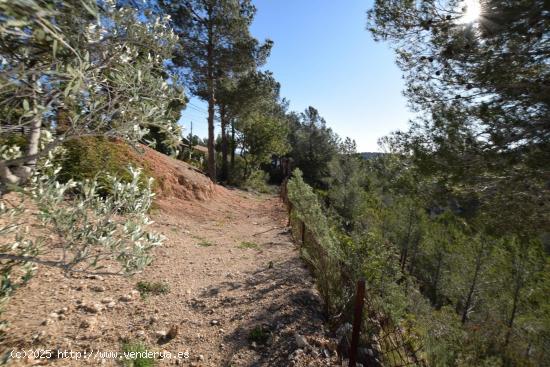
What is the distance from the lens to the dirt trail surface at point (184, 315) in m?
2.94

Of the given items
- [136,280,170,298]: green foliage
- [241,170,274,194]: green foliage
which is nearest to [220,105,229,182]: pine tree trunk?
[241,170,274,194]: green foliage

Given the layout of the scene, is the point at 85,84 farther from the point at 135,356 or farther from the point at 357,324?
the point at 357,324

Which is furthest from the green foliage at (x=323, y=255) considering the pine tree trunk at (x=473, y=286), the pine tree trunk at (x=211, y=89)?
the pine tree trunk at (x=473, y=286)

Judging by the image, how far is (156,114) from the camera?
234 centimetres

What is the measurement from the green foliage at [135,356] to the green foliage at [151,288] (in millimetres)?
1209

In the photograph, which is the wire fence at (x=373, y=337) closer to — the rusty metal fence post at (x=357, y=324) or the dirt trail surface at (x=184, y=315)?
the rusty metal fence post at (x=357, y=324)

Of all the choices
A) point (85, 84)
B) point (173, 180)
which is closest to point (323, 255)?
point (85, 84)

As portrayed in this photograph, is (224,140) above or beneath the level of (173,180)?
above

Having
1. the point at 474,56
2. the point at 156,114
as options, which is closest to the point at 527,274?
the point at 474,56

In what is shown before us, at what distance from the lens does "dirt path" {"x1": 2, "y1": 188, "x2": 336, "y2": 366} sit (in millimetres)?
2986

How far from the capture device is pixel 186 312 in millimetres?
3885

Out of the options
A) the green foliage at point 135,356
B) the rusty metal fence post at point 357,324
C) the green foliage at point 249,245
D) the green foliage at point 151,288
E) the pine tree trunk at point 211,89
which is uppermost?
the pine tree trunk at point 211,89

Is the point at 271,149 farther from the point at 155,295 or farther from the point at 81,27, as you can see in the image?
the point at 81,27

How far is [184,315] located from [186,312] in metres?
0.09
